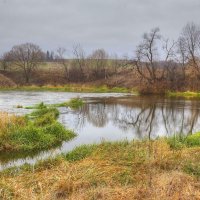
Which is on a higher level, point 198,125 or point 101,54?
point 101,54

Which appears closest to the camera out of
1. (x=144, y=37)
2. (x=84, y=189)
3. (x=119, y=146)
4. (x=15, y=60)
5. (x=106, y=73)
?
(x=84, y=189)

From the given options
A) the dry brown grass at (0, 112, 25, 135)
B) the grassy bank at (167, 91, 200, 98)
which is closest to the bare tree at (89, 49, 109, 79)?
the grassy bank at (167, 91, 200, 98)

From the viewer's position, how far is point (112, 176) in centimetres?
800

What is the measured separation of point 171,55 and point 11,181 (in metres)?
44.6

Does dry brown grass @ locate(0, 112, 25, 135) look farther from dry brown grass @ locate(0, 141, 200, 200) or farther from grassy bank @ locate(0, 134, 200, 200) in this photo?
dry brown grass @ locate(0, 141, 200, 200)

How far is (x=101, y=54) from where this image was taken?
7662 cm

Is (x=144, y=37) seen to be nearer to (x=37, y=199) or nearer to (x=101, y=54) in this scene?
(x=101, y=54)

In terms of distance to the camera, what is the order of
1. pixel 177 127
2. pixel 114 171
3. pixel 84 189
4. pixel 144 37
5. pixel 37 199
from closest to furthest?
pixel 37 199
pixel 84 189
pixel 114 171
pixel 177 127
pixel 144 37

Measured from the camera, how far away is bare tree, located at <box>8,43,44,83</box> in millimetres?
72625

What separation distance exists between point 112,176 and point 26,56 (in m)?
Result: 68.6

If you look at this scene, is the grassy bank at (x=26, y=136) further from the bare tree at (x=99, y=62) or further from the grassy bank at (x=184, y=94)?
the bare tree at (x=99, y=62)

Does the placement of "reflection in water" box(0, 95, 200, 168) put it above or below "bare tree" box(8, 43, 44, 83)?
below

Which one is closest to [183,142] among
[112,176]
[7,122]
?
[112,176]

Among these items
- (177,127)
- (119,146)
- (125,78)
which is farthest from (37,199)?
(125,78)
